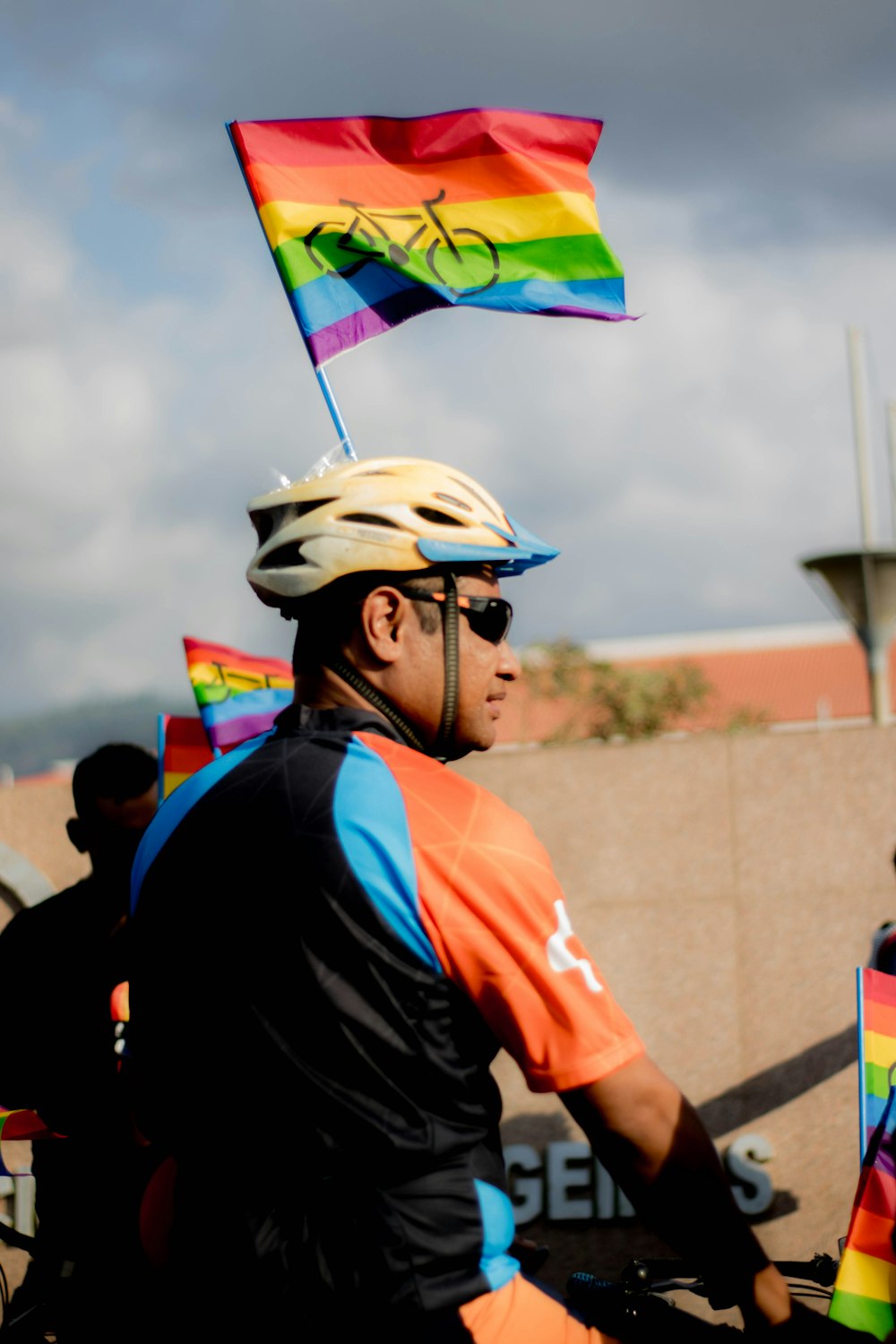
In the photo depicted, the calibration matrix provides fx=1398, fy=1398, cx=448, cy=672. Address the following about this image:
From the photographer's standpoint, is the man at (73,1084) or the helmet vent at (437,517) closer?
the helmet vent at (437,517)

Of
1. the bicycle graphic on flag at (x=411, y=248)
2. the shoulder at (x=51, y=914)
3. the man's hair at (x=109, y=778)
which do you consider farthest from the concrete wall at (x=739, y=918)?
the bicycle graphic on flag at (x=411, y=248)

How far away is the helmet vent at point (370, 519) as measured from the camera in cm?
224

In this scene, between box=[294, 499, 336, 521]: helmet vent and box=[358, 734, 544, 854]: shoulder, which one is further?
box=[294, 499, 336, 521]: helmet vent

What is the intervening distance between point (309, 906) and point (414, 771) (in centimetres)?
25

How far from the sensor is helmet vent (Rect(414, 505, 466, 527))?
7.42 feet

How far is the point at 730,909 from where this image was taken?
702 cm

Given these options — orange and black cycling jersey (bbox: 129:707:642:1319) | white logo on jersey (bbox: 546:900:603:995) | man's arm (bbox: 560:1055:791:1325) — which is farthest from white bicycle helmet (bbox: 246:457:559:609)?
man's arm (bbox: 560:1055:791:1325)

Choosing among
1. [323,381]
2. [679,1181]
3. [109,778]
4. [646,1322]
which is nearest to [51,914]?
[109,778]

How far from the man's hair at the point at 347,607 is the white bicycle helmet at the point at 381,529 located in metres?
0.02

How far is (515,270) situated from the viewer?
3.61 m

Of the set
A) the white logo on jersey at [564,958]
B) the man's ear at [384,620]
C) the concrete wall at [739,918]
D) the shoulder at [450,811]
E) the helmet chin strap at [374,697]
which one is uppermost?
the man's ear at [384,620]

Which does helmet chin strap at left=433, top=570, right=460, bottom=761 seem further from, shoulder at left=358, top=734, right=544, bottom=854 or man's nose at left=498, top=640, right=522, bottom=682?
shoulder at left=358, top=734, right=544, bottom=854

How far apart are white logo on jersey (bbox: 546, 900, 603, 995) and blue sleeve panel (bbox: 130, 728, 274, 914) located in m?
0.54

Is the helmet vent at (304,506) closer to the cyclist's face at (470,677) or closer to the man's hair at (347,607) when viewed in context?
the man's hair at (347,607)
